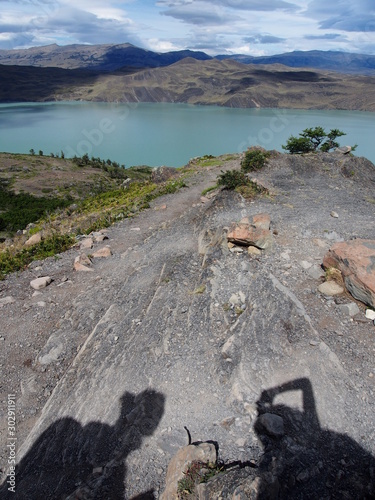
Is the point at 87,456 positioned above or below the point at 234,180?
below

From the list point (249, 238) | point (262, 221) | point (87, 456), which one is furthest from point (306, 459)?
point (262, 221)

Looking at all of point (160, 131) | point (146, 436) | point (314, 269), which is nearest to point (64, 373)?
point (146, 436)

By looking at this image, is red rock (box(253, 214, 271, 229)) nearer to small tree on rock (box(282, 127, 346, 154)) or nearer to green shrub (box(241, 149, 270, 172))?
green shrub (box(241, 149, 270, 172))

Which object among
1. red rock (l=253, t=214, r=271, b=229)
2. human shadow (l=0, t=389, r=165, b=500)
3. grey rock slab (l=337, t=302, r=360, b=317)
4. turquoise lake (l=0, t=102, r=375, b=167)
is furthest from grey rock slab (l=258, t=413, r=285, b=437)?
turquoise lake (l=0, t=102, r=375, b=167)

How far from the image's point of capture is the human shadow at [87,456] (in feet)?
18.5

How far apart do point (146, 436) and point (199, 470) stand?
4.15 feet

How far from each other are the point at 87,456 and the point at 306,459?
12.7ft

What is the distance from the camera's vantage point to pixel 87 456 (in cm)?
614

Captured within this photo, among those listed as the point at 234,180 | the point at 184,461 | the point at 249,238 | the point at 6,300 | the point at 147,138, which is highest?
the point at 234,180

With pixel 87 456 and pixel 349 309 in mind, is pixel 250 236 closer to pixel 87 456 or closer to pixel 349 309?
pixel 349 309

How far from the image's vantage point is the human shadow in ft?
18.5

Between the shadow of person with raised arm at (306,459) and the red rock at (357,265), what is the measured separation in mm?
2817

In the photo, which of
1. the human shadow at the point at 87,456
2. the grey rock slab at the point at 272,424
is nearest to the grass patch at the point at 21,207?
the human shadow at the point at 87,456

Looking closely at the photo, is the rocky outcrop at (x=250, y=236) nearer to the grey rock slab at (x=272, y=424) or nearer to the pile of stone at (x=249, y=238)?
the pile of stone at (x=249, y=238)
